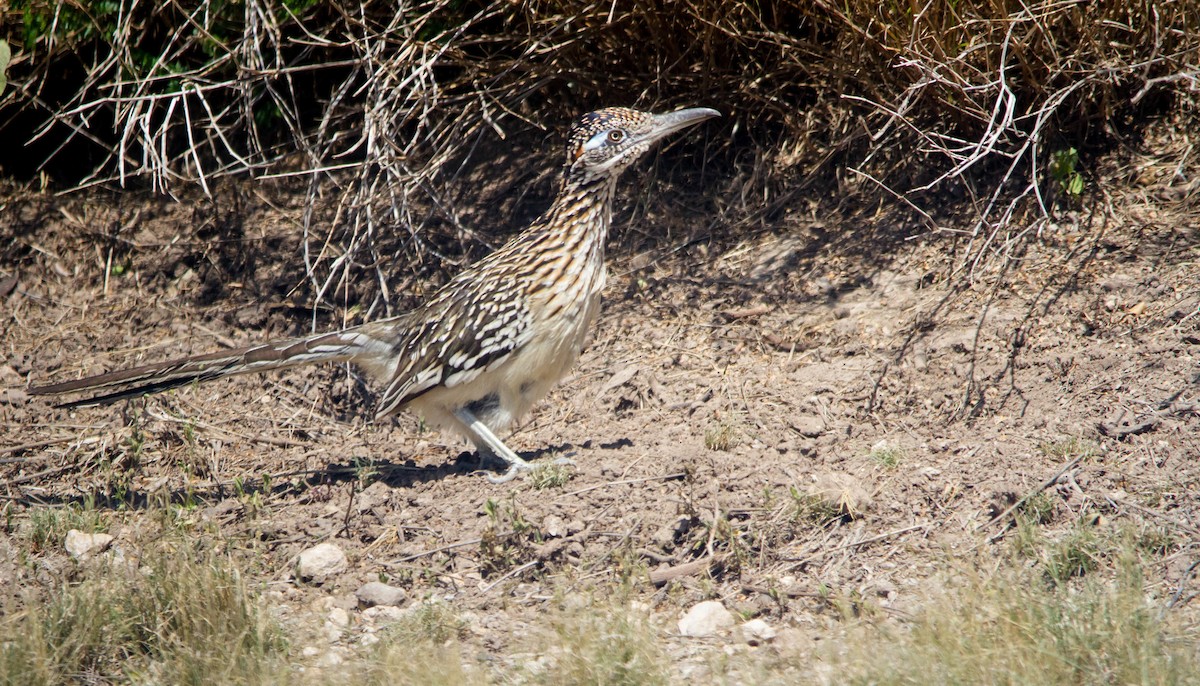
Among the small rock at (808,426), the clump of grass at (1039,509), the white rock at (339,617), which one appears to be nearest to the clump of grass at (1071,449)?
the clump of grass at (1039,509)

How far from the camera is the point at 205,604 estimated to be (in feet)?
12.9

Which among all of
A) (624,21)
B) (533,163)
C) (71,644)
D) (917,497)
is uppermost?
(624,21)

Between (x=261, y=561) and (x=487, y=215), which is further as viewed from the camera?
(x=487, y=215)

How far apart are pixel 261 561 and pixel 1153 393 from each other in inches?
154

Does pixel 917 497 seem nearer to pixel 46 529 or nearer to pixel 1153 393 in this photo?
pixel 1153 393

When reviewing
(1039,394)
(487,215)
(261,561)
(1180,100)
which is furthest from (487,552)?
(1180,100)

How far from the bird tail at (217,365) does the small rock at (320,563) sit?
3.82ft

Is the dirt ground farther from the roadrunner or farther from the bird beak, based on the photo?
the bird beak

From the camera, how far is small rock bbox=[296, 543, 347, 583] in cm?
462

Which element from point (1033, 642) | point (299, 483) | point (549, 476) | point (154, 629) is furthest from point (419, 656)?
point (299, 483)

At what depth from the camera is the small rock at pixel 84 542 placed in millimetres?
4887

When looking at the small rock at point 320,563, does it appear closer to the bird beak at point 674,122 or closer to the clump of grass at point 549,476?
the clump of grass at point 549,476

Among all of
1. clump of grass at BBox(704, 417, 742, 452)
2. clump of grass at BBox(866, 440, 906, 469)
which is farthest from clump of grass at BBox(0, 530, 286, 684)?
clump of grass at BBox(866, 440, 906, 469)

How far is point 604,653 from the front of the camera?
355cm
